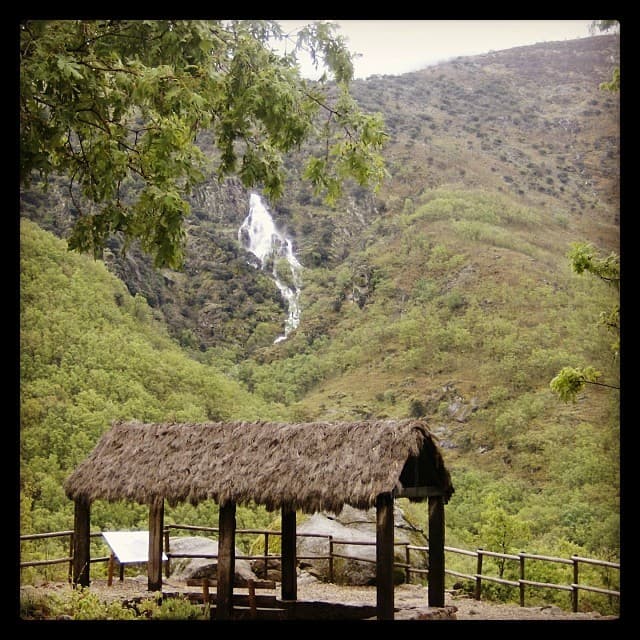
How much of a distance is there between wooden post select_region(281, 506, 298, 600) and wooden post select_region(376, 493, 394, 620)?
180 cm

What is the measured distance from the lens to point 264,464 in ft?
25.6

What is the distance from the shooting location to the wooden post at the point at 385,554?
22.6 feet

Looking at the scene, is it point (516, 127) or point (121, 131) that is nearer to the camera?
point (121, 131)

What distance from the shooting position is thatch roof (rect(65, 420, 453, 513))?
23.7ft

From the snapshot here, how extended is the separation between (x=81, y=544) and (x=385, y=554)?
3.53m

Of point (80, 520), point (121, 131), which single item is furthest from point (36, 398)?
point (121, 131)

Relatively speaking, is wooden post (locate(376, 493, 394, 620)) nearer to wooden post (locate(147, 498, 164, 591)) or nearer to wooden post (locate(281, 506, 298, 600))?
wooden post (locate(281, 506, 298, 600))

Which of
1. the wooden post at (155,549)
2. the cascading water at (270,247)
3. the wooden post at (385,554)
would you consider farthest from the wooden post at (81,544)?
the cascading water at (270,247)

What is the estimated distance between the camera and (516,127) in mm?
43875

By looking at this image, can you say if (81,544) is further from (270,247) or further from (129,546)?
(270,247)

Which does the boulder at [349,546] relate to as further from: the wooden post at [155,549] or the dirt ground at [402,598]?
the wooden post at [155,549]

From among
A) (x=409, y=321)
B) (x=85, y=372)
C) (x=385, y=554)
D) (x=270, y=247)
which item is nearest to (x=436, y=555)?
(x=385, y=554)
